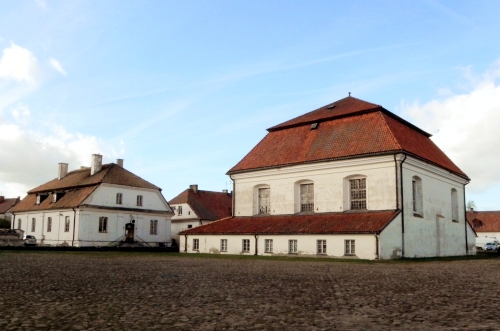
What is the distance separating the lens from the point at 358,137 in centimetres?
3017

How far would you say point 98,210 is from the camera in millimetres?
44750

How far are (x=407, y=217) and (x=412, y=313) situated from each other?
20735 mm

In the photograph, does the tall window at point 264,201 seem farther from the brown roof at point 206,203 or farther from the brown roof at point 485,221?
the brown roof at point 485,221

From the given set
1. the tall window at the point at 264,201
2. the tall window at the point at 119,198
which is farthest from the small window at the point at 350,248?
the tall window at the point at 119,198

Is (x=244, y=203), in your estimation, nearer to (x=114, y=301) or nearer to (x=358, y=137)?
(x=358, y=137)

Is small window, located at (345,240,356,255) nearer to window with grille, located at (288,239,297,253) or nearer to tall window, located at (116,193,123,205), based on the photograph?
window with grille, located at (288,239,297,253)

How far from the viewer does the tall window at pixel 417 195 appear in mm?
29484

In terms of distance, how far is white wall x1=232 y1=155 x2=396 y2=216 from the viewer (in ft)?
92.2

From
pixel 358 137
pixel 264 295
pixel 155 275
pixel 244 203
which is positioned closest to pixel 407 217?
pixel 358 137

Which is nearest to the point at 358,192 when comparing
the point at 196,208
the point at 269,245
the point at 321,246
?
the point at 321,246

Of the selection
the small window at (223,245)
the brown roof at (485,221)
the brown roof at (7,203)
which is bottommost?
the small window at (223,245)

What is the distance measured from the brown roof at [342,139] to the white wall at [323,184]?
1.78 ft

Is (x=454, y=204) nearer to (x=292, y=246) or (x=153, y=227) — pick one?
(x=292, y=246)

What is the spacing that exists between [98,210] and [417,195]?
92.2 ft
